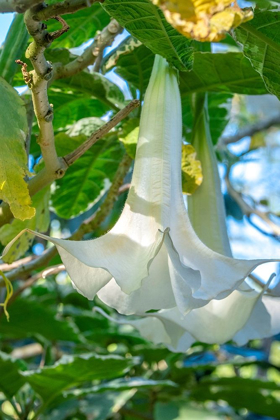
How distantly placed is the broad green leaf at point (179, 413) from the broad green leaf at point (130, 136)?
72cm

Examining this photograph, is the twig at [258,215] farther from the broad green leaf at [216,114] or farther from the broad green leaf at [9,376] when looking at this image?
the broad green leaf at [9,376]

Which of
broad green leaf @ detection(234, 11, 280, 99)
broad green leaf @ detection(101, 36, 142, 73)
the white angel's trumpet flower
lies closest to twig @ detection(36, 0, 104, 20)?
broad green leaf @ detection(234, 11, 280, 99)

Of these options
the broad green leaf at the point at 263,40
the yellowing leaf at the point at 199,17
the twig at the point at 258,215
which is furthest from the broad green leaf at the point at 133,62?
the twig at the point at 258,215

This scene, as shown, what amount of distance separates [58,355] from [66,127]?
2.83 feet

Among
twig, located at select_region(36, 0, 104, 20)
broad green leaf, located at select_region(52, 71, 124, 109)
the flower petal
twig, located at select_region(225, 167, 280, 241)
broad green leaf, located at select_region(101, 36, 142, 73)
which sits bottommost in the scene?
twig, located at select_region(225, 167, 280, 241)

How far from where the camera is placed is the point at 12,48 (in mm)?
732

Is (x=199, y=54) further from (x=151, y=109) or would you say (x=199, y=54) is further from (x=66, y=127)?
(x=66, y=127)

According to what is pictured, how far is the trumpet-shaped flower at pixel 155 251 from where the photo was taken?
517 mm

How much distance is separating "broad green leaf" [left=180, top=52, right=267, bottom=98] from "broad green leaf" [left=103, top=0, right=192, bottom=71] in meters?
0.22

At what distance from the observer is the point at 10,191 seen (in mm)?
571

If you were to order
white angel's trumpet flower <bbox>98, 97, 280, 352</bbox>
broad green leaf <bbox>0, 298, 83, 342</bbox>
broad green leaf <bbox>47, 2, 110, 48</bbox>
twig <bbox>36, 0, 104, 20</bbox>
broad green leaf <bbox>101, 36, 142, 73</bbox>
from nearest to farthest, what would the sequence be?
twig <bbox>36, 0, 104, 20</bbox> < white angel's trumpet flower <bbox>98, 97, 280, 352</bbox> < broad green leaf <bbox>101, 36, 142, 73</bbox> < broad green leaf <bbox>47, 2, 110, 48</bbox> < broad green leaf <bbox>0, 298, 83, 342</bbox>

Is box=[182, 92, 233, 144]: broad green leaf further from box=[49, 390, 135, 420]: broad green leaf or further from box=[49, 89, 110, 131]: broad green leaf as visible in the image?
box=[49, 390, 135, 420]: broad green leaf

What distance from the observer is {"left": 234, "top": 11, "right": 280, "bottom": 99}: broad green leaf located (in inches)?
24.5

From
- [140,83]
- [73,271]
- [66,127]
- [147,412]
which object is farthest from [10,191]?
[147,412]
